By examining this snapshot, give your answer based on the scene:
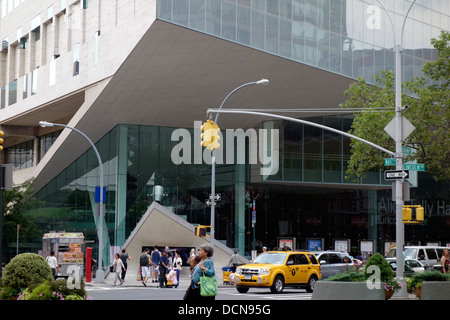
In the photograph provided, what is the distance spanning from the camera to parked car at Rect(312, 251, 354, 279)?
31359 millimetres

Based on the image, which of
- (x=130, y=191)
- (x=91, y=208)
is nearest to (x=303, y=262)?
(x=130, y=191)

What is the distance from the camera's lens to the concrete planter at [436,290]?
55.2 ft

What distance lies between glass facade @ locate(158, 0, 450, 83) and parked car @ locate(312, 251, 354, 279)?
11999 mm

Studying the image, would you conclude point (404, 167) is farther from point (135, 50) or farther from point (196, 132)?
point (196, 132)

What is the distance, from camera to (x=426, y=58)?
163 ft

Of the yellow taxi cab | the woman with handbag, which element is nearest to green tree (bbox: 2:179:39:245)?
the yellow taxi cab

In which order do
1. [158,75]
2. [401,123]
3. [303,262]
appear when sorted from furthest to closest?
[158,75]
[303,262]
[401,123]

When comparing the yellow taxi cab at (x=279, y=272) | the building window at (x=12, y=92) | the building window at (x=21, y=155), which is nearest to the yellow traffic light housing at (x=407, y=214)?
the yellow taxi cab at (x=279, y=272)

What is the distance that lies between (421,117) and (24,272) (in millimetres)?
19553

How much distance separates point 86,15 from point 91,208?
39.7 ft

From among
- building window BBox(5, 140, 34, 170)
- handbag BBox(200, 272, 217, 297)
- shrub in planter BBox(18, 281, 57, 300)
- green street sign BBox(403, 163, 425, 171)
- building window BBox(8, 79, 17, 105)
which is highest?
building window BBox(8, 79, 17, 105)

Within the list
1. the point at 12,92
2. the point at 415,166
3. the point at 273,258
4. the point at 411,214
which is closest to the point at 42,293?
the point at 411,214

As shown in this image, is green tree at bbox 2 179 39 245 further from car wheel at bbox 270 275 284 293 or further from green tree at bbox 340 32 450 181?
car wheel at bbox 270 275 284 293

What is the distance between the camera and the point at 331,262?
32250 mm
